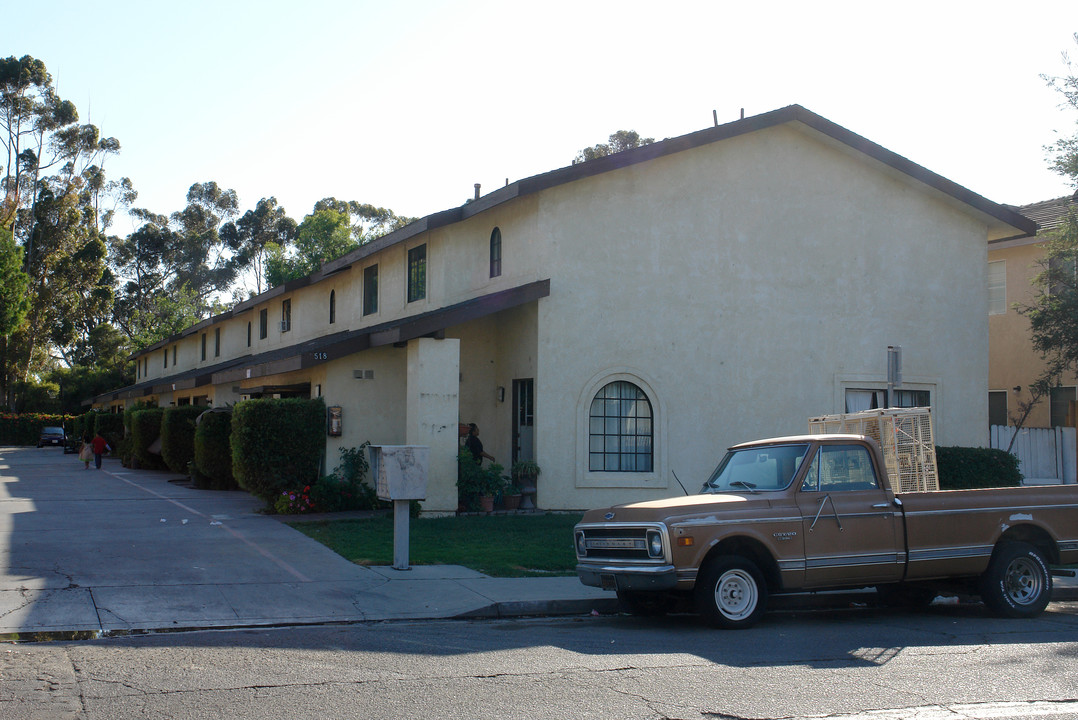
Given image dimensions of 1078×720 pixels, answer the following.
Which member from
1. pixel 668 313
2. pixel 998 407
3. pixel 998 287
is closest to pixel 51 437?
pixel 668 313

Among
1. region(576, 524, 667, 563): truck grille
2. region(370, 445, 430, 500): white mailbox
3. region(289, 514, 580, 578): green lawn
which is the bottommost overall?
region(289, 514, 580, 578): green lawn

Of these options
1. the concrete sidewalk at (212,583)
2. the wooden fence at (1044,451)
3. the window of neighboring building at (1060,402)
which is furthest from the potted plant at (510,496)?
the window of neighboring building at (1060,402)

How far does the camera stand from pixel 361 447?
59.4ft

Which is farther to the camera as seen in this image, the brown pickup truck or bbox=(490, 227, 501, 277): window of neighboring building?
bbox=(490, 227, 501, 277): window of neighboring building

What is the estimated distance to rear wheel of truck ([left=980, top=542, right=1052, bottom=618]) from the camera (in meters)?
9.76

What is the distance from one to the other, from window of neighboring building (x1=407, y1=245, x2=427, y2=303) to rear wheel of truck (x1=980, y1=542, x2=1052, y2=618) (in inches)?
531

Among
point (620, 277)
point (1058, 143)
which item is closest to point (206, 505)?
point (620, 277)

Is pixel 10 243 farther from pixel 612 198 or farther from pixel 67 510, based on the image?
pixel 612 198

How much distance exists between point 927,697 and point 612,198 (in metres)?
13.2

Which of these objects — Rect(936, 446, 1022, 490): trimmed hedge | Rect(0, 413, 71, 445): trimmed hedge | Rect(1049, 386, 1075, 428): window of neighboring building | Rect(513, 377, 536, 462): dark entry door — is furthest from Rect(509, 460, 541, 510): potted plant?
Rect(0, 413, 71, 445): trimmed hedge

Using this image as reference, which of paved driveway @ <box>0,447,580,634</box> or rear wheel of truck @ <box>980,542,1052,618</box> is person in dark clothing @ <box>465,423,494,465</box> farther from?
rear wheel of truck @ <box>980,542,1052,618</box>

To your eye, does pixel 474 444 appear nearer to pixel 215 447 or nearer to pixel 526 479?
pixel 526 479

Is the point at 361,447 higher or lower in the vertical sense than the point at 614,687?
higher

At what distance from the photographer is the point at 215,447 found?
864 inches
